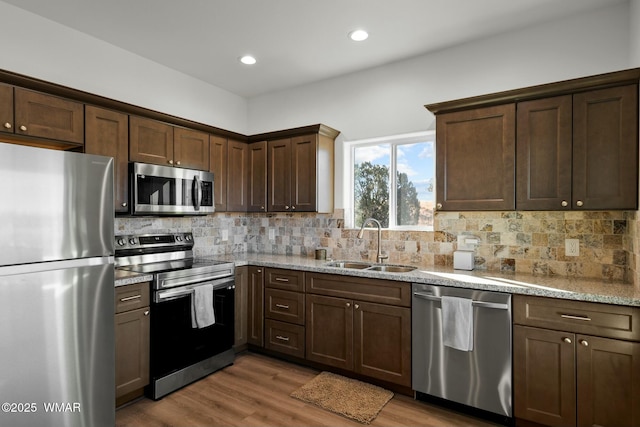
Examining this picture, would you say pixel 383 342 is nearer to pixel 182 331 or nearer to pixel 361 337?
pixel 361 337

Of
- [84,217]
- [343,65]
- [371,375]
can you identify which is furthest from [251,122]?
[371,375]

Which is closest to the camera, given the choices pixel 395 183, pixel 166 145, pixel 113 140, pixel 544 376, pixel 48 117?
pixel 544 376

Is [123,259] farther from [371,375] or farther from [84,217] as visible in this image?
[371,375]

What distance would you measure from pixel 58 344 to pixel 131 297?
0.71m

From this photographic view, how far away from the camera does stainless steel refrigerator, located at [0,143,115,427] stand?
1663 mm

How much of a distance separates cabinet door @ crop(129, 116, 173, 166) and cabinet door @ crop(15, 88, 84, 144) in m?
0.40

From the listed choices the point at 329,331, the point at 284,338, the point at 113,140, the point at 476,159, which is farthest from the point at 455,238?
the point at 113,140

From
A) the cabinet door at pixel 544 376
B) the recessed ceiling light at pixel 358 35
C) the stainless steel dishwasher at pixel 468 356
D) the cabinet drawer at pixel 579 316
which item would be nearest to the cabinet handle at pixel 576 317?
the cabinet drawer at pixel 579 316

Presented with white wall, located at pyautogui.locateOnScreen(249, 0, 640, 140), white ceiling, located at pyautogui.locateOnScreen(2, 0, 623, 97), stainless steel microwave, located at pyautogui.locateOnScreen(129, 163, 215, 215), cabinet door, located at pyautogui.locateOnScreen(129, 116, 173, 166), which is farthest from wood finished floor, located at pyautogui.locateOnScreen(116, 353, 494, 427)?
white ceiling, located at pyautogui.locateOnScreen(2, 0, 623, 97)

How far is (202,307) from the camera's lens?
2953 mm

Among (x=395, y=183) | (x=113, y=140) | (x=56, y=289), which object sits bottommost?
(x=56, y=289)

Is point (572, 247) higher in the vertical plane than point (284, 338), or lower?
higher

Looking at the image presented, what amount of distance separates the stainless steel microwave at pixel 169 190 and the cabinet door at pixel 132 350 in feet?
2.77

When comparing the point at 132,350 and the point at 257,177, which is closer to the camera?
the point at 132,350
